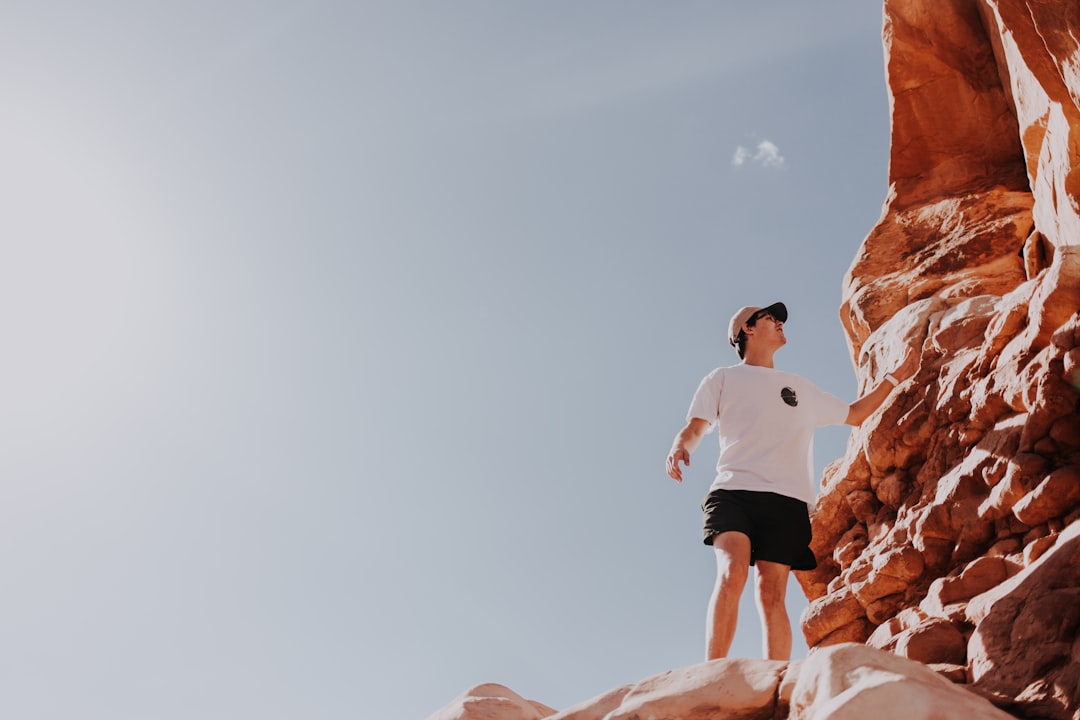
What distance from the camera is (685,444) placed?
220 inches

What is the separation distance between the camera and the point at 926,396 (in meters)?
7.38

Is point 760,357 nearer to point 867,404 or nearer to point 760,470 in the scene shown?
point 867,404

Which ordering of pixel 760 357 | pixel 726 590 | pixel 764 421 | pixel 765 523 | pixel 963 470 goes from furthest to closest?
1. pixel 963 470
2. pixel 760 357
3. pixel 764 421
4. pixel 765 523
5. pixel 726 590

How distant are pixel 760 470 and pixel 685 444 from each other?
1.57ft

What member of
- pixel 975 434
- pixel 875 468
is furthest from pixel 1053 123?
pixel 875 468

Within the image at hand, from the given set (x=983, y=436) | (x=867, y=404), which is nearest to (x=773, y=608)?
(x=867, y=404)

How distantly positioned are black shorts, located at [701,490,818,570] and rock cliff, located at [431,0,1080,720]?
0.76m

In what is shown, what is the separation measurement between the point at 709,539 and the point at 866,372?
16.5ft

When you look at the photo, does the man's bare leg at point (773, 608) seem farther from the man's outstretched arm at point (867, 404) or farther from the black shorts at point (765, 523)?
the man's outstretched arm at point (867, 404)

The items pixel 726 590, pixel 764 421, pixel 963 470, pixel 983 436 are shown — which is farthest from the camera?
pixel 983 436

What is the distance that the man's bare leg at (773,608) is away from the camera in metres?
5.10

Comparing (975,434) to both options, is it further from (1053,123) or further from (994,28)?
(994,28)

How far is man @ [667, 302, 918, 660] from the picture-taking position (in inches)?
201

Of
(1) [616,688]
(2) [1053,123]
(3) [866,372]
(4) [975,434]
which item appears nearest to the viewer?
(1) [616,688]
